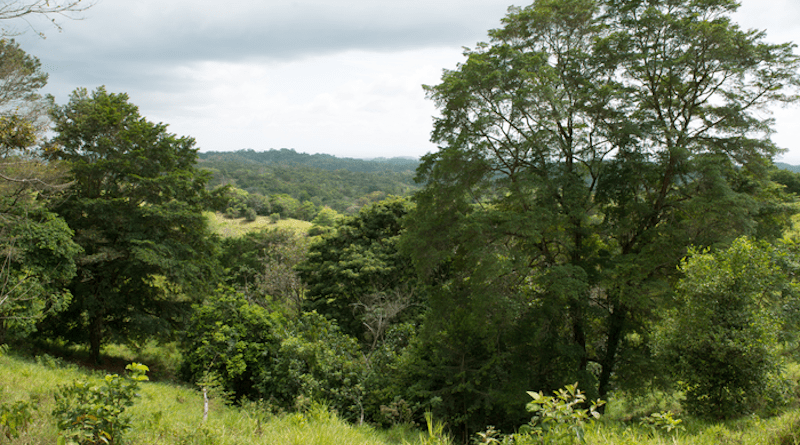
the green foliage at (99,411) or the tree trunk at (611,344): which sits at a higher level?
the green foliage at (99,411)

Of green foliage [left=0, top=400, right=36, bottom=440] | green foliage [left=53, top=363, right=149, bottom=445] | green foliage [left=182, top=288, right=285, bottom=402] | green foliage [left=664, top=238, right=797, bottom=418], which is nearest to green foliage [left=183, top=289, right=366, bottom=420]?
green foliage [left=182, top=288, right=285, bottom=402]

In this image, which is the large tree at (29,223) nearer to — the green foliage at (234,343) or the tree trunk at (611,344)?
the green foliage at (234,343)

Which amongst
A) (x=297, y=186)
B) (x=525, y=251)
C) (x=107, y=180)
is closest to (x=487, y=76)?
(x=525, y=251)

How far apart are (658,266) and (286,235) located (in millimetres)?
25793

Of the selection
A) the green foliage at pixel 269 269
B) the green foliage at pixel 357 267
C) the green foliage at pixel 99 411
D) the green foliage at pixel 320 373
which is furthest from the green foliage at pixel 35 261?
the green foliage at pixel 357 267

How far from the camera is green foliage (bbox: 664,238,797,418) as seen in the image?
6.11m

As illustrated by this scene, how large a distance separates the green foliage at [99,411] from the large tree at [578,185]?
749 cm

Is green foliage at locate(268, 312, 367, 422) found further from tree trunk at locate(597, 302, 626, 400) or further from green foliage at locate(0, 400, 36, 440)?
tree trunk at locate(597, 302, 626, 400)

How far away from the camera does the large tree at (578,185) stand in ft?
32.4

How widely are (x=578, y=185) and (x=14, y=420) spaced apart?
35.4 ft

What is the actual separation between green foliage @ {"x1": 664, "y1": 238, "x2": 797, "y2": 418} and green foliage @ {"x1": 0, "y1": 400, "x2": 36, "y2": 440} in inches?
324

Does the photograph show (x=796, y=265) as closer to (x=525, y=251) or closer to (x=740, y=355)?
(x=740, y=355)

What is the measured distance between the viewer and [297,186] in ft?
388

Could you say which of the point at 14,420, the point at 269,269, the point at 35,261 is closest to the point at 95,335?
the point at 35,261
